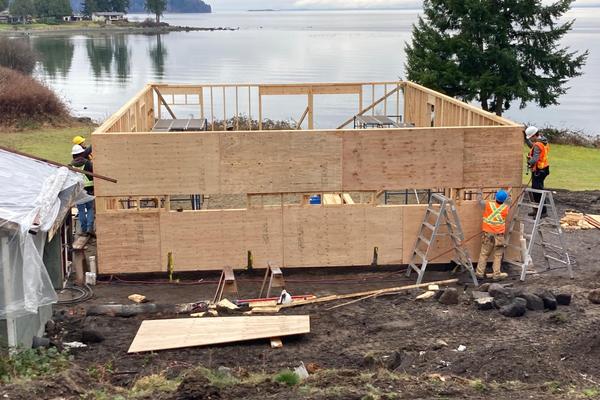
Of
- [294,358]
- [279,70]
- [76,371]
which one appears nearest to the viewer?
[76,371]

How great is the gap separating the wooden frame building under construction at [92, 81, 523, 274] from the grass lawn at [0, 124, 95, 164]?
993 centimetres

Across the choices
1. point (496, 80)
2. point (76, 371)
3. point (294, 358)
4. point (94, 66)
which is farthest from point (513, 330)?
point (94, 66)

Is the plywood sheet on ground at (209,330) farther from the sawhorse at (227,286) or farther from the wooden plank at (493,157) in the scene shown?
the wooden plank at (493,157)

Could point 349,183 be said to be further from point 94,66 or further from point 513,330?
point 94,66

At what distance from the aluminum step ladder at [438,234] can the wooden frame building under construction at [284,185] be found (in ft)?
0.55

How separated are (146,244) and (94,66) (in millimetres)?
65836

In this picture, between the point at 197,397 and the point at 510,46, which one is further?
the point at 510,46

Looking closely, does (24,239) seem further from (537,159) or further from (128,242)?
(537,159)

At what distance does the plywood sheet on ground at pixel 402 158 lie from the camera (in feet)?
38.8

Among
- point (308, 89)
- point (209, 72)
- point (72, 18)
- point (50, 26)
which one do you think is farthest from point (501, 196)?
point (72, 18)

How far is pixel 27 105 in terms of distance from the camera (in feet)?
94.9

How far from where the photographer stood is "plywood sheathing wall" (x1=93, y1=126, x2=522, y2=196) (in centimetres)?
1151

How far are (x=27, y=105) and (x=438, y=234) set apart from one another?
73.4ft

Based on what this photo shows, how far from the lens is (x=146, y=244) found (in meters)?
11.9
